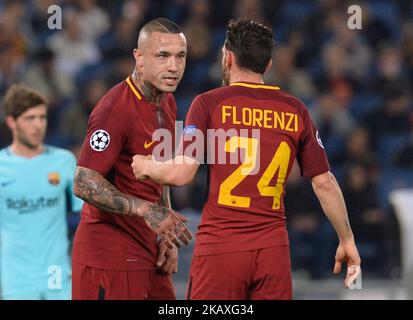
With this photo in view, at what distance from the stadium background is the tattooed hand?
4.57 m

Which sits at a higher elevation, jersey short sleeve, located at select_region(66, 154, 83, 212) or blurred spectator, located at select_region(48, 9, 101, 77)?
blurred spectator, located at select_region(48, 9, 101, 77)

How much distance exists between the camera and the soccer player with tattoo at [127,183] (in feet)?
17.3

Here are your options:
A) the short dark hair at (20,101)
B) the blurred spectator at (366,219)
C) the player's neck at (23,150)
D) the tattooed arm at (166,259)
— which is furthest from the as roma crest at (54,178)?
the blurred spectator at (366,219)

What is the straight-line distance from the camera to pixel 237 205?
17.0 feet

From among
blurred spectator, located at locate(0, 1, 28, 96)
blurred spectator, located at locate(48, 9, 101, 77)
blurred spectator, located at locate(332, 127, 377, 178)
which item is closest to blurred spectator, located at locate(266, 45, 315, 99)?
blurred spectator, located at locate(332, 127, 377, 178)

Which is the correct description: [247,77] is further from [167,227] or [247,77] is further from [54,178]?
[54,178]

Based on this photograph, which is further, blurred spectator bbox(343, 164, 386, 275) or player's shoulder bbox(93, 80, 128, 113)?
blurred spectator bbox(343, 164, 386, 275)

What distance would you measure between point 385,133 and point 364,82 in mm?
983

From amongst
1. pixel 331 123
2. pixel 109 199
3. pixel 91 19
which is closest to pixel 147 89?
pixel 109 199

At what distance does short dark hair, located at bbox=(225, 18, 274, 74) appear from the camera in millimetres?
5254

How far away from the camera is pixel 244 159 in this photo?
516 cm

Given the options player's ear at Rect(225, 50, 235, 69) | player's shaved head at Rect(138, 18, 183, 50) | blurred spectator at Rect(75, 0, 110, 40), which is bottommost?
player's ear at Rect(225, 50, 235, 69)

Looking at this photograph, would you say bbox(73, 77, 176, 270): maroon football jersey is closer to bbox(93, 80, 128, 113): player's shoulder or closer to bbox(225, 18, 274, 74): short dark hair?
bbox(93, 80, 128, 113): player's shoulder
